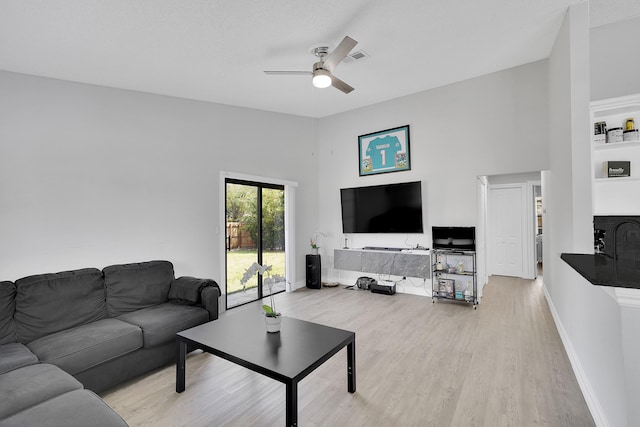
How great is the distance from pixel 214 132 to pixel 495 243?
20.6 feet

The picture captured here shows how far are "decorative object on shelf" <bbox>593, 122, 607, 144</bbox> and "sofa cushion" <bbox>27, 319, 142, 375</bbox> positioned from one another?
14.9ft

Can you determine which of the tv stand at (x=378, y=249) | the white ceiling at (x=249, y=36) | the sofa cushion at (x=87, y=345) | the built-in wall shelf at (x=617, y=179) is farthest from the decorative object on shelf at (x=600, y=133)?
the sofa cushion at (x=87, y=345)

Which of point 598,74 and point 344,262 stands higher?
point 598,74

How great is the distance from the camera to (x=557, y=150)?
11.7 feet

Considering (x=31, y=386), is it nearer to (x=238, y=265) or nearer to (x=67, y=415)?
(x=67, y=415)

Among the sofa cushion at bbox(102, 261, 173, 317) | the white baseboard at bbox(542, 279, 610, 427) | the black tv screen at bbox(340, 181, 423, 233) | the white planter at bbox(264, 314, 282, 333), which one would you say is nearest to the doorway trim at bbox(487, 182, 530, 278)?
the black tv screen at bbox(340, 181, 423, 233)

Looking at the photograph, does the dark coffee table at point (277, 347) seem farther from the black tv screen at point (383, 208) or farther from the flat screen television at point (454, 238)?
the black tv screen at point (383, 208)

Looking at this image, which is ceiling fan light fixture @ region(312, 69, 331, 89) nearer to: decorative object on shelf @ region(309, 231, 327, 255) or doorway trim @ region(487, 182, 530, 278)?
decorative object on shelf @ region(309, 231, 327, 255)

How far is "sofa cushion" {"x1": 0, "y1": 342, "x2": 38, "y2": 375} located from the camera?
6.36 ft

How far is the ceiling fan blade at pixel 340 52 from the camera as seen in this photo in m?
2.65

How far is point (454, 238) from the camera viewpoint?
15.3 feet

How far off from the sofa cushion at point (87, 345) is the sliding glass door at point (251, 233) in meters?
2.13

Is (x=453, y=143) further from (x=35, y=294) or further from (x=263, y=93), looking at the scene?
(x=35, y=294)

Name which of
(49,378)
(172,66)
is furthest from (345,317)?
(172,66)
